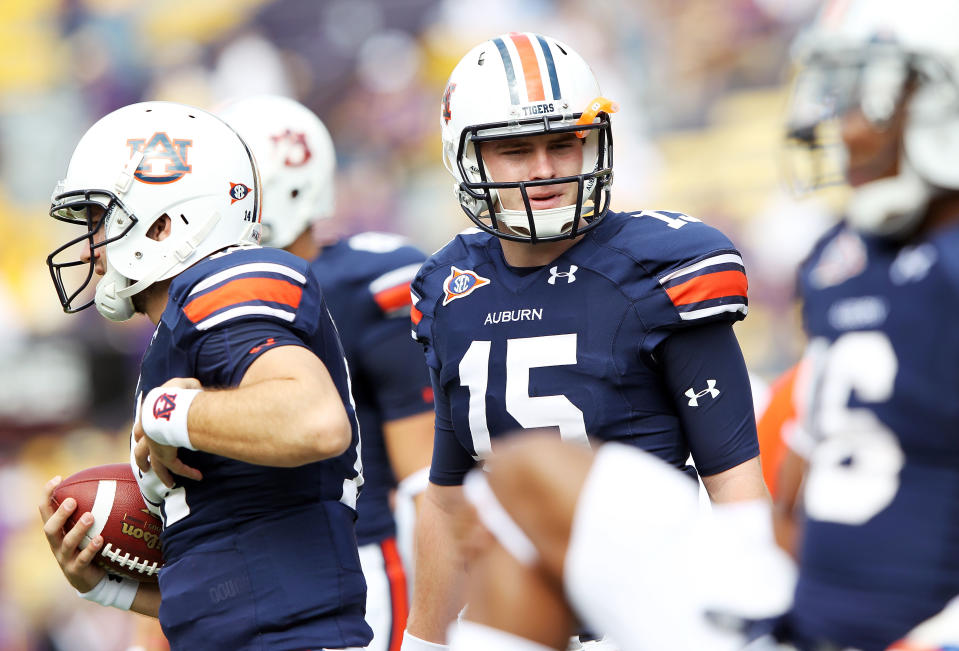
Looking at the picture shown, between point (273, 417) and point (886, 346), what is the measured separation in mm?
1096

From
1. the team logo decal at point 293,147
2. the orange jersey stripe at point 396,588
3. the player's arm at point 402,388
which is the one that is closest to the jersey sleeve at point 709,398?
the player's arm at point 402,388

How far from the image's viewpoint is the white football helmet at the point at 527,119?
2652 millimetres

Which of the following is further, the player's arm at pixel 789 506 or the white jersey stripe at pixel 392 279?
the white jersey stripe at pixel 392 279

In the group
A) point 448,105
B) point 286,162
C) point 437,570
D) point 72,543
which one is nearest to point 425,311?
point 448,105

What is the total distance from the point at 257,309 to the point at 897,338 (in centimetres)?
122

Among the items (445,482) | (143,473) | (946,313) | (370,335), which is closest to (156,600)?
(143,473)

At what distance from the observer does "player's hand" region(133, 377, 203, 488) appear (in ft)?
7.93

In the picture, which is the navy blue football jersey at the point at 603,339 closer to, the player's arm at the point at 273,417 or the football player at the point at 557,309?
the football player at the point at 557,309

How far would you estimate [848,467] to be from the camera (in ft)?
5.64

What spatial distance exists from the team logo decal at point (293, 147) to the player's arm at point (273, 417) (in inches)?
78.0

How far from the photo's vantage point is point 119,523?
271cm

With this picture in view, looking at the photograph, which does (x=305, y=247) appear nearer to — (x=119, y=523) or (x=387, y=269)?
(x=387, y=269)

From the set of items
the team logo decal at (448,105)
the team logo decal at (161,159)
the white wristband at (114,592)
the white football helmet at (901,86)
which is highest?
the white football helmet at (901,86)

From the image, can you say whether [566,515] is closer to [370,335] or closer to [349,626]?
[349,626]
